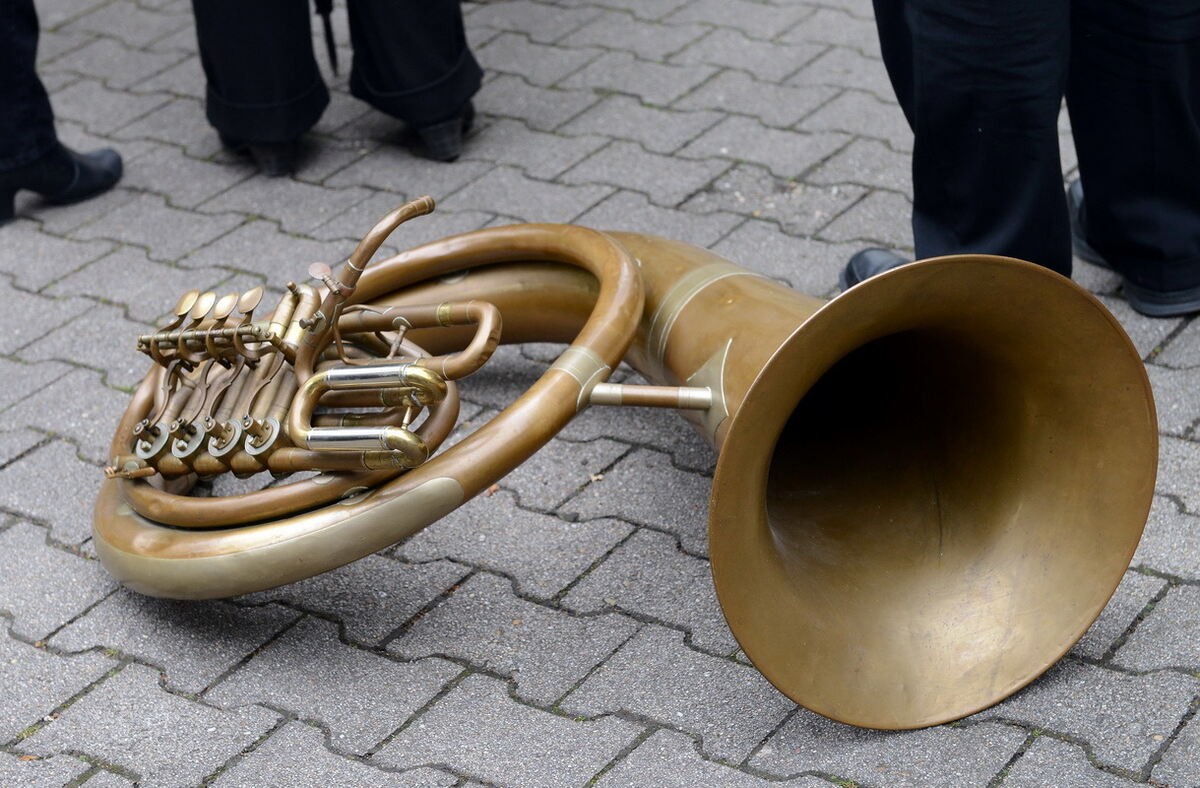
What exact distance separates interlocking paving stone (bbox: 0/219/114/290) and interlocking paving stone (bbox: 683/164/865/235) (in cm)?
152

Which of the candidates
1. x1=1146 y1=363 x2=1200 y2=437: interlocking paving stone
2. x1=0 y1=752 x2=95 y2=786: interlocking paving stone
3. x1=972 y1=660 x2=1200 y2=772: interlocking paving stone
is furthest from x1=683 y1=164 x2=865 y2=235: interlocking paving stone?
x1=0 y1=752 x2=95 y2=786: interlocking paving stone

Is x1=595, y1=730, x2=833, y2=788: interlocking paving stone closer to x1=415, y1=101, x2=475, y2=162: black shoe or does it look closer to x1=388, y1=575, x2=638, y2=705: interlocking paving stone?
x1=388, y1=575, x2=638, y2=705: interlocking paving stone

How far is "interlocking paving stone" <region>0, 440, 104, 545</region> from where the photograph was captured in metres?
2.73

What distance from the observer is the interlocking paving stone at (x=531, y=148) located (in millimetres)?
3805

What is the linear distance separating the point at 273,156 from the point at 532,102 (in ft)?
2.45

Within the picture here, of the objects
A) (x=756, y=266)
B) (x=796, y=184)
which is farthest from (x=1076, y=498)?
(x=796, y=184)

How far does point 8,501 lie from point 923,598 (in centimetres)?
175

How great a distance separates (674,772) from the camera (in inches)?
81.1

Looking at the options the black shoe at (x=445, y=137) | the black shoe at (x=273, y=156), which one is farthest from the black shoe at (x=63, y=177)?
the black shoe at (x=445, y=137)

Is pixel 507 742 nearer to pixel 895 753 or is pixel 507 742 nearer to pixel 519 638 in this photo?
pixel 519 638

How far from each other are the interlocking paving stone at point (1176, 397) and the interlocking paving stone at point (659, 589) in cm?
91

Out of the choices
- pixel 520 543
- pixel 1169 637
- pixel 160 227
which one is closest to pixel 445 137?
pixel 160 227

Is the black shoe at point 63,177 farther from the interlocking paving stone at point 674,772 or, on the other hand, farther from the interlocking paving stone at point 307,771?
the interlocking paving stone at point 674,772

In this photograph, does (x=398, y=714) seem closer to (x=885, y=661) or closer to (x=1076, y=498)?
(x=885, y=661)
